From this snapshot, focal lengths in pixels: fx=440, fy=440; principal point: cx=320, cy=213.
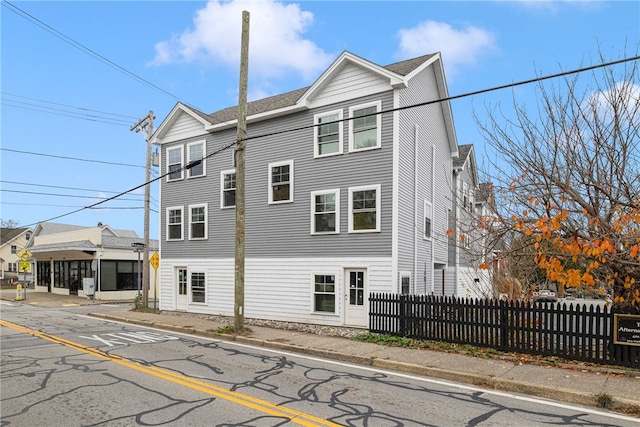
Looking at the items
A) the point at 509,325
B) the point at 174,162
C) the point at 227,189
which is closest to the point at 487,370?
the point at 509,325

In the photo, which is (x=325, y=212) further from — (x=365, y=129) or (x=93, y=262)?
(x=93, y=262)

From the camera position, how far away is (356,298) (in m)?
14.6

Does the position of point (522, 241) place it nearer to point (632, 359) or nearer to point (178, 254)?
point (632, 359)

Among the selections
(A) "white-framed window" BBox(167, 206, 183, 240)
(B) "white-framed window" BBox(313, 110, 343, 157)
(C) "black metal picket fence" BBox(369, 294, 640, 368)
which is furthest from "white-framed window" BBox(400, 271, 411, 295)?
(A) "white-framed window" BBox(167, 206, 183, 240)

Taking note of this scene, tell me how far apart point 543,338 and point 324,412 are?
6062 millimetres

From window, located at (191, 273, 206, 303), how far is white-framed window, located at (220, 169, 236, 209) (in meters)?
3.40

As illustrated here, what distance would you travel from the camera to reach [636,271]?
8383 millimetres

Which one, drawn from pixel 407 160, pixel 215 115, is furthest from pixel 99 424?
pixel 215 115

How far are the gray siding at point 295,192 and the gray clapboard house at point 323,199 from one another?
0.04m

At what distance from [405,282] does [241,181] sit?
6.42 m

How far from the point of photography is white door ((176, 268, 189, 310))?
19766 mm

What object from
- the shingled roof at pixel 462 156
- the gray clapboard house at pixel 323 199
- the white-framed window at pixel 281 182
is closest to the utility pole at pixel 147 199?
the gray clapboard house at pixel 323 199

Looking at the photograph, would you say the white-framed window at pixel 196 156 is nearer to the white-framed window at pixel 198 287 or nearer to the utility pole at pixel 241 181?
the white-framed window at pixel 198 287

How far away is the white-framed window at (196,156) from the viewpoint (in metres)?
19.4
